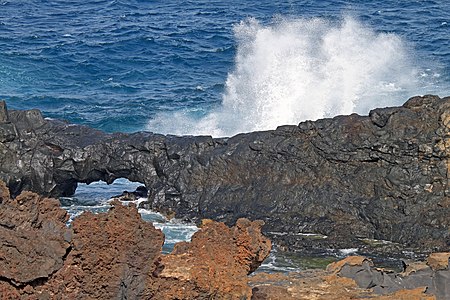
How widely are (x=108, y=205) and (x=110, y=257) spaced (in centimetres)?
1598

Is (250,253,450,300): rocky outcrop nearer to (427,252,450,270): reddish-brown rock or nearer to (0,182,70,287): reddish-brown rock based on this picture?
(427,252,450,270): reddish-brown rock

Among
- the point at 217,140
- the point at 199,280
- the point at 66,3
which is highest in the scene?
the point at 199,280

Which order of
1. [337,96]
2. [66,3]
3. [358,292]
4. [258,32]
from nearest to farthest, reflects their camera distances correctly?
[358,292] → [337,96] → [258,32] → [66,3]

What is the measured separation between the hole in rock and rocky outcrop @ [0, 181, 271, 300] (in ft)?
36.2

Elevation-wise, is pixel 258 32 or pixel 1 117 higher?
pixel 1 117

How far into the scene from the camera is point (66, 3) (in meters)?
61.0

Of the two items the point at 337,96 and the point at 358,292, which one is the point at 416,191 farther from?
the point at 337,96

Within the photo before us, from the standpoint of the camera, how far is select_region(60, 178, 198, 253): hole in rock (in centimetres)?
2236

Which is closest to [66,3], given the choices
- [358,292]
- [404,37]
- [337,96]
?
[404,37]

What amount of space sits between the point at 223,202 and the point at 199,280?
13806 millimetres

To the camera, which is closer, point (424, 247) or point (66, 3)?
point (424, 247)

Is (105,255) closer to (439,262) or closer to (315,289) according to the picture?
(315,289)

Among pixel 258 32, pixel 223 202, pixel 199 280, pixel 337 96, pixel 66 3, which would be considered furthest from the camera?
pixel 66 3

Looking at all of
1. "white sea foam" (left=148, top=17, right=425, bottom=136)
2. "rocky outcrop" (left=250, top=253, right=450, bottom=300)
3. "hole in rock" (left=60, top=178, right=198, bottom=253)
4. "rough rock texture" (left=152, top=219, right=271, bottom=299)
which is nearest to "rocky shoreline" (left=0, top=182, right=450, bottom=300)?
"rough rock texture" (left=152, top=219, right=271, bottom=299)
